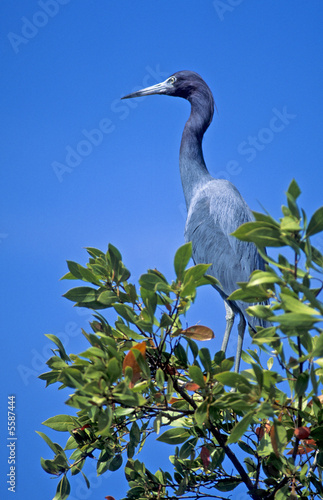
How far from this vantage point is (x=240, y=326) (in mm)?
2760

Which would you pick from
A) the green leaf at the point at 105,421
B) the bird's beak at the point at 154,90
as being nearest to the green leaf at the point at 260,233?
the green leaf at the point at 105,421

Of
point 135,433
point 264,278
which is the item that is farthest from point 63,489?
point 264,278

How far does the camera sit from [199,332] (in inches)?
46.6

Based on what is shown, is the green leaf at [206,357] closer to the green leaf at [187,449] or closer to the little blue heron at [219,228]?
the green leaf at [187,449]

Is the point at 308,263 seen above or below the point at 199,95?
below

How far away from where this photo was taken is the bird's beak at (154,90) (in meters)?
3.59

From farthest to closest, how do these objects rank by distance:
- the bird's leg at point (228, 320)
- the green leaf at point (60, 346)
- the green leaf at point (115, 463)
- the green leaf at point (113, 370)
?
the bird's leg at point (228, 320) < the green leaf at point (115, 463) < the green leaf at point (60, 346) < the green leaf at point (113, 370)

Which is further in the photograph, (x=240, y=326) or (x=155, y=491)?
(x=240, y=326)

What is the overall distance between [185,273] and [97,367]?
254 millimetres

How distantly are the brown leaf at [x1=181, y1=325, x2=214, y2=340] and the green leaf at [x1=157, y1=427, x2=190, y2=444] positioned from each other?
26 cm

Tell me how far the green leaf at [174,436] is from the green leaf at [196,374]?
24 centimetres

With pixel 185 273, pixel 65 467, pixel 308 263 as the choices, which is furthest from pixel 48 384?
pixel 308 263

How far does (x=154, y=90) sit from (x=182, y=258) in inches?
111

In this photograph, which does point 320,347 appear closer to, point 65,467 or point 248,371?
point 248,371
